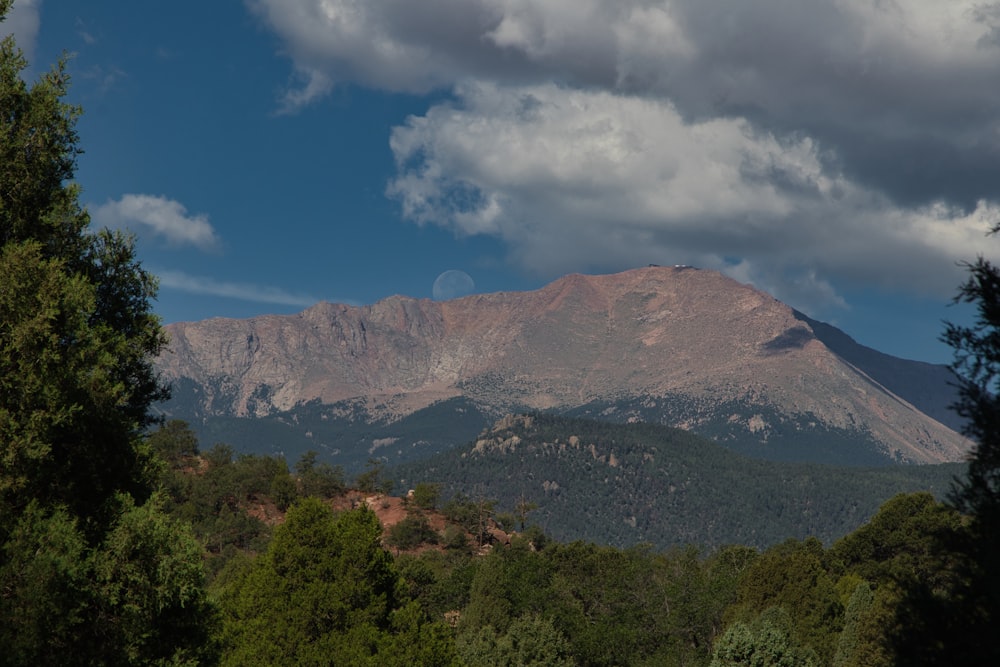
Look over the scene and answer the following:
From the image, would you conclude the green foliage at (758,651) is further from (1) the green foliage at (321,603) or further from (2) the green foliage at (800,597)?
(1) the green foliage at (321,603)

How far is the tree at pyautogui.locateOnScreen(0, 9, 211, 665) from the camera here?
48.4 feet

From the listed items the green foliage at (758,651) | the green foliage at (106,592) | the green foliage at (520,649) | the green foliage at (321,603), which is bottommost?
Result: the green foliage at (520,649)

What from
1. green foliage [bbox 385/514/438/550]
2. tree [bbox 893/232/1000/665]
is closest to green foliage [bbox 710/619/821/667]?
tree [bbox 893/232/1000/665]

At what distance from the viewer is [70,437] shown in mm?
16047

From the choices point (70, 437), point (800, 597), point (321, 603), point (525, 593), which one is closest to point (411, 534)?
point (525, 593)

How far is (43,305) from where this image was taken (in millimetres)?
15406

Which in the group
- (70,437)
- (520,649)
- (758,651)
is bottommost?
(520,649)

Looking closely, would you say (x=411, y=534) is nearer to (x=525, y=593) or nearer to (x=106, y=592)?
(x=525, y=593)

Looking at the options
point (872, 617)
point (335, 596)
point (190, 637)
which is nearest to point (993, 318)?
→ point (190, 637)

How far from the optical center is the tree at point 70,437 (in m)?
14.7

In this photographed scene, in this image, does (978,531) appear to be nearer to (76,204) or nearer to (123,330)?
(123,330)

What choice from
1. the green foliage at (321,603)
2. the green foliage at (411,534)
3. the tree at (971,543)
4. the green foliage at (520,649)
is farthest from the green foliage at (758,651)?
the green foliage at (411,534)

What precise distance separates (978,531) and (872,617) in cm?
3922

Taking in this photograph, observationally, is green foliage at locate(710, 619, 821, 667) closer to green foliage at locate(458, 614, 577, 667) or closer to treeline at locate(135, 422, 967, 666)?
treeline at locate(135, 422, 967, 666)
